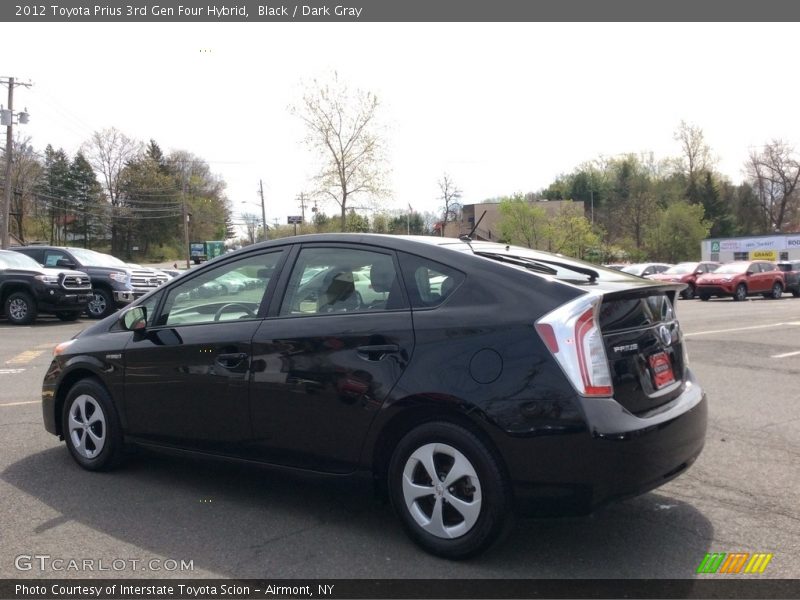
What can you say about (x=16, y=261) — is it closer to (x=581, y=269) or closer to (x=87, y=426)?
(x=87, y=426)

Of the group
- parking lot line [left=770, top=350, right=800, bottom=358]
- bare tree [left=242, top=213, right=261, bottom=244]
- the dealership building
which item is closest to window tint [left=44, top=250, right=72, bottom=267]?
parking lot line [left=770, top=350, right=800, bottom=358]

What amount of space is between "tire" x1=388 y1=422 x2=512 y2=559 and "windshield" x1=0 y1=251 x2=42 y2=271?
1588cm

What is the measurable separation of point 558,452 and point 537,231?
63.4 meters

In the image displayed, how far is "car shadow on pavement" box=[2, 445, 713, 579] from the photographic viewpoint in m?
3.41

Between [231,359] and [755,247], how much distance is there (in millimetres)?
56412

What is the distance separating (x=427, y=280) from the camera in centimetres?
383

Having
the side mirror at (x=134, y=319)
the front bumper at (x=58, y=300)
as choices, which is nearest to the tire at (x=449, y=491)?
the side mirror at (x=134, y=319)

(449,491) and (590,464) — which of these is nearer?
(590,464)

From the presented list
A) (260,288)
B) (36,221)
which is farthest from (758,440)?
(36,221)

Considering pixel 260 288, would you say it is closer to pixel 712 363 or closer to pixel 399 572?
pixel 399 572

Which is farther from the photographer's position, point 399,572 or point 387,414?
point 387,414

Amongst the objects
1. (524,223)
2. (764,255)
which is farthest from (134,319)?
(524,223)

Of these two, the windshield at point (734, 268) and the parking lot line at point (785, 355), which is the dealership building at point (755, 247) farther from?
the parking lot line at point (785, 355)

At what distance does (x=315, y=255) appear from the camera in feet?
14.0
